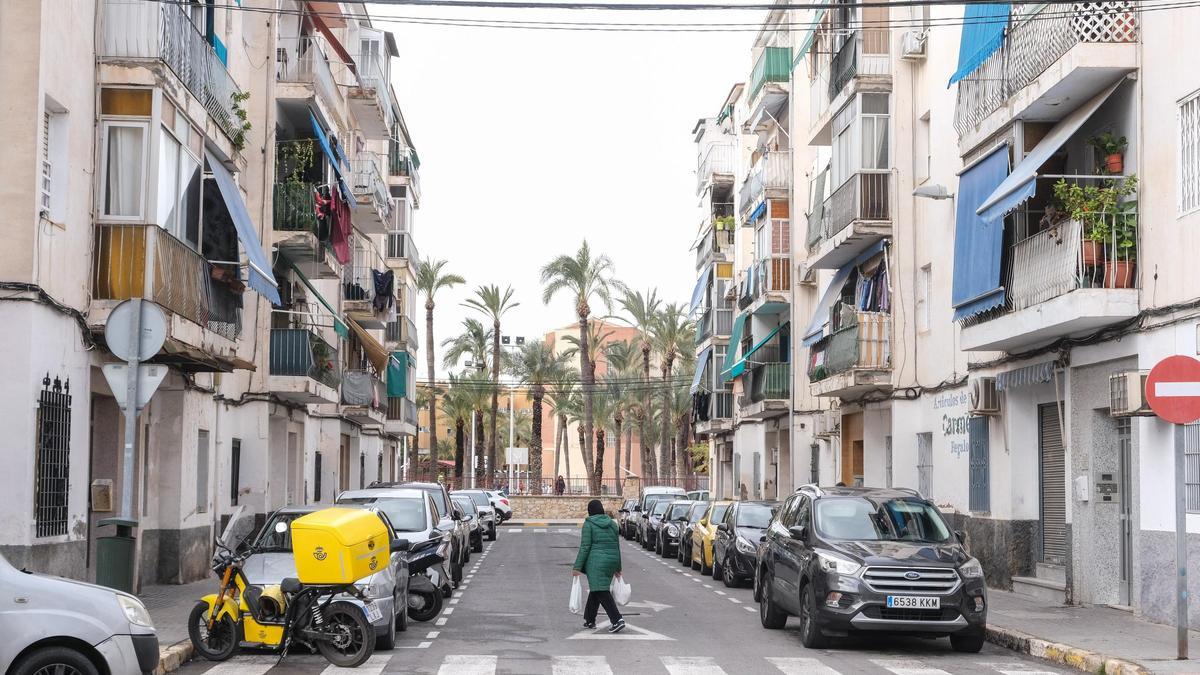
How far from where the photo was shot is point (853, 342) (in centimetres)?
2942

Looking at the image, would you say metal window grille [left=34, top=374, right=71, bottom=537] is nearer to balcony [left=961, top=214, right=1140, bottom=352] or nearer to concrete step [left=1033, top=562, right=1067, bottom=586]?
balcony [left=961, top=214, right=1140, bottom=352]

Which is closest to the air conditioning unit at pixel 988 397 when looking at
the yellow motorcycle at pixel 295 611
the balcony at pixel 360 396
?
the yellow motorcycle at pixel 295 611

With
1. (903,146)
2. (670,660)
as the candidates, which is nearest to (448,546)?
(670,660)

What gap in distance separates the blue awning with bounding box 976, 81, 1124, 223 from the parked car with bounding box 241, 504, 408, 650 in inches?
391

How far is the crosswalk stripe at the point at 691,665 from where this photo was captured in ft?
42.9

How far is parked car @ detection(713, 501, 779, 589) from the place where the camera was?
82.5 ft

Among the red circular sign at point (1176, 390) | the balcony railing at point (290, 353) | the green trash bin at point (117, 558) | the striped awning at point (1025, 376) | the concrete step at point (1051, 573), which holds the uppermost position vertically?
the balcony railing at point (290, 353)

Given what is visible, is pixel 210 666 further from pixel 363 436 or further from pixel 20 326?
pixel 363 436

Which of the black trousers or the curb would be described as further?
the black trousers

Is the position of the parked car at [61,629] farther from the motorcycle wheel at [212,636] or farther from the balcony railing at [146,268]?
the balcony railing at [146,268]

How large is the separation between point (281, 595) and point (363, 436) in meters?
40.6

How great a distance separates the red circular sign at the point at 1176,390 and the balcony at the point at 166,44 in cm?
1317

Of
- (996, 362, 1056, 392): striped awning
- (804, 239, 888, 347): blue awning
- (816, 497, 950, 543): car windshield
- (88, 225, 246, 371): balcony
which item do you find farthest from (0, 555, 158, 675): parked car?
(804, 239, 888, 347): blue awning

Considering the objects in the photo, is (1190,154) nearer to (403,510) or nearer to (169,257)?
(403,510)
